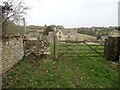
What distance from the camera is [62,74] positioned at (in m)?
9.73

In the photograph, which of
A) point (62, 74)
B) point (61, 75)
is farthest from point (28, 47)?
point (61, 75)

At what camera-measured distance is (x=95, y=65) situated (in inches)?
468

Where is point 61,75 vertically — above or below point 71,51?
below

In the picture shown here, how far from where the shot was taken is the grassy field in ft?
27.3

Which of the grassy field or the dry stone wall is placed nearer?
the grassy field

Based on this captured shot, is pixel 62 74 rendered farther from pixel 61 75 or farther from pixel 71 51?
pixel 71 51

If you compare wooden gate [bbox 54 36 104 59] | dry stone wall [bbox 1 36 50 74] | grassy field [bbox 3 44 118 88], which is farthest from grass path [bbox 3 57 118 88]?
wooden gate [bbox 54 36 104 59]

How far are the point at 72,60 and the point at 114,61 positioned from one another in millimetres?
2717

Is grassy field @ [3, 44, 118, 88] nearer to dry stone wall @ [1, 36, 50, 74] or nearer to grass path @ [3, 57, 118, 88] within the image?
grass path @ [3, 57, 118, 88]

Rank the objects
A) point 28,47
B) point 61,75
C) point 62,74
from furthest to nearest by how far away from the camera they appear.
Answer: point 28,47
point 62,74
point 61,75

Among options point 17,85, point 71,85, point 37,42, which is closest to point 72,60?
point 37,42

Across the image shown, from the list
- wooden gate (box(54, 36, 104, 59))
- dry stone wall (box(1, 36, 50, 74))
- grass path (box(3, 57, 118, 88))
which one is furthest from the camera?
wooden gate (box(54, 36, 104, 59))

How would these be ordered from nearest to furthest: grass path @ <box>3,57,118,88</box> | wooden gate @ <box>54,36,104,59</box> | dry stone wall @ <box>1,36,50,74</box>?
1. grass path @ <box>3,57,118,88</box>
2. dry stone wall @ <box>1,36,50,74</box>
3. wooden gate @ <box>54,36,104,59</box>

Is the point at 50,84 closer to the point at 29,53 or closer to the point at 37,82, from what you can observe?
the point at 37,82
